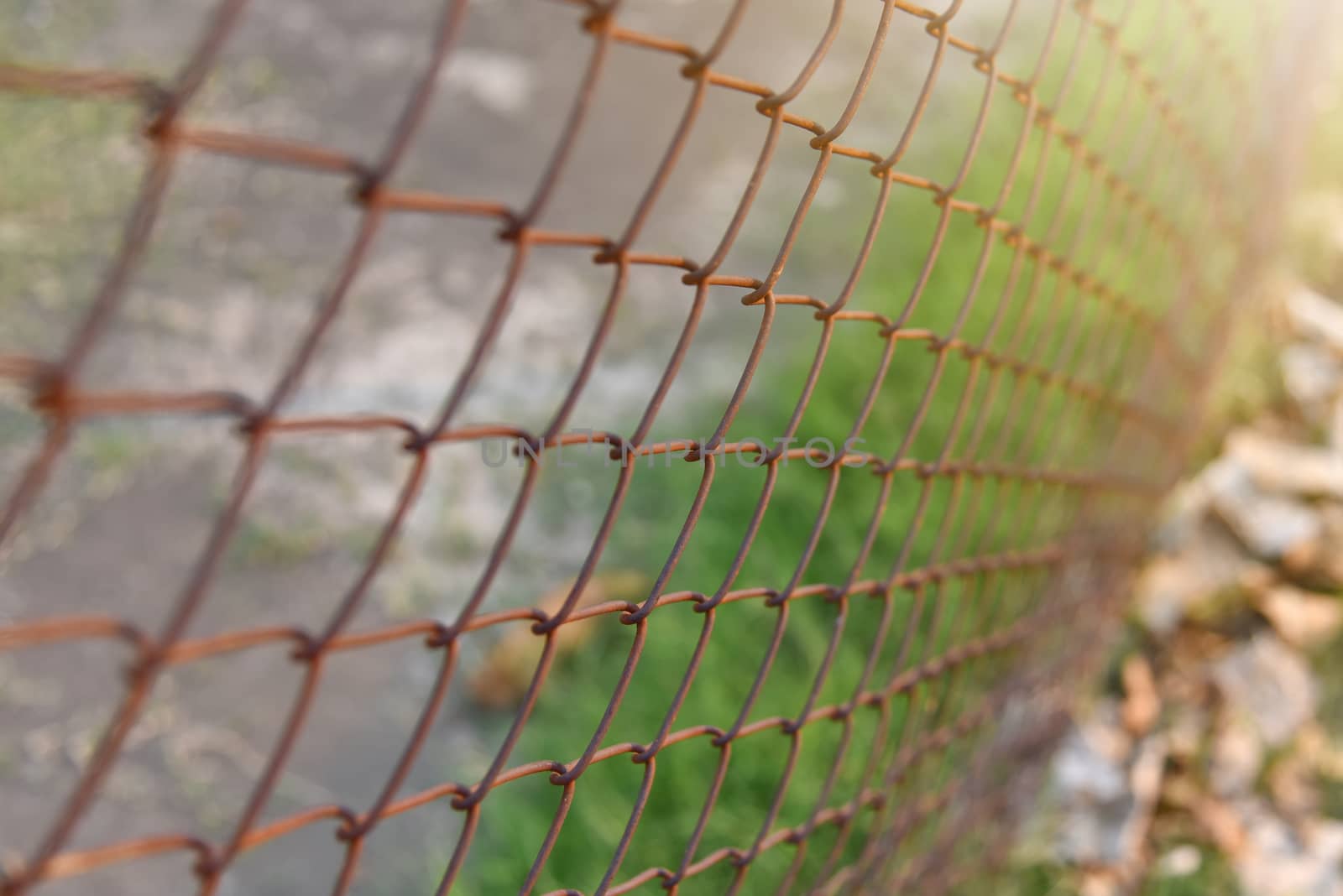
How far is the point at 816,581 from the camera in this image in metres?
2.20

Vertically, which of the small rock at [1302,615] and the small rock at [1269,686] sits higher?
the small rock at [1302,615]

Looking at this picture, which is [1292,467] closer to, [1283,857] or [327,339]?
[1283,857]

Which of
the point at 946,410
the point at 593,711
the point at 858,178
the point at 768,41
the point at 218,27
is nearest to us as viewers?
the point at 218,27

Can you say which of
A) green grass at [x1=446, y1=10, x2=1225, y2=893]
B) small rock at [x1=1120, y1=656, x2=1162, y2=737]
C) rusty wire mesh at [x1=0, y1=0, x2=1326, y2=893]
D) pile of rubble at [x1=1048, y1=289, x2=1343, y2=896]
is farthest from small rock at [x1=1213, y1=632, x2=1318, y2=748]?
green grass at [x1=446, y1=10, x2=1225, y2=893]

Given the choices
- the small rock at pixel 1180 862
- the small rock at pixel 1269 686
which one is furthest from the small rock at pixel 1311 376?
the small rock at pixel 1180 862

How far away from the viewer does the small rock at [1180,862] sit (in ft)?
6.26

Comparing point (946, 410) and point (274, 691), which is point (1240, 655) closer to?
point (946, 410)

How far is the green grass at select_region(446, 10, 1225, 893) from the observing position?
170 centimetres

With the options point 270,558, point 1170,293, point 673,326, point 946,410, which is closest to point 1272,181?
point 1170,293

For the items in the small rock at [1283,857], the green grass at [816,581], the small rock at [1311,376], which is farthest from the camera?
the small rock at [1311,376]

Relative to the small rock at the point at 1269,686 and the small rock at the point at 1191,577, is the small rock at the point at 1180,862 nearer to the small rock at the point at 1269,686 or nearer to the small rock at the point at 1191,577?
the small rock at the point at 1269,686

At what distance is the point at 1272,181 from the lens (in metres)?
2.50

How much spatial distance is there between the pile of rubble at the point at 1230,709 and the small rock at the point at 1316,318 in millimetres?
256

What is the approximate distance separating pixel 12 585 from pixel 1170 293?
261cm
